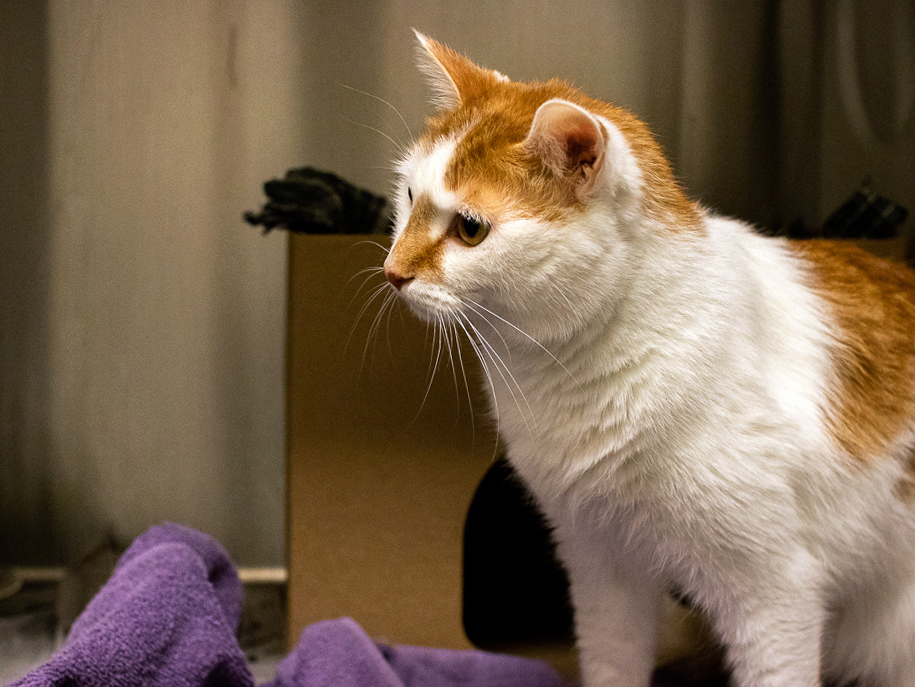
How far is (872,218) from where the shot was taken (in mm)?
1211

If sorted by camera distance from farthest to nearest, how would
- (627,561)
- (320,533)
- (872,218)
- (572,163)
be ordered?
(872,218)
(320,533)
(627,561)
(572,163)

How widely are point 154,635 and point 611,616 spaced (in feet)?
1.75

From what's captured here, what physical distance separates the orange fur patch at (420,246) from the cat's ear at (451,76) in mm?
149

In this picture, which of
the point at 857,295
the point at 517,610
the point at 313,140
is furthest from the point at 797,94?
Result: the point at 517,610

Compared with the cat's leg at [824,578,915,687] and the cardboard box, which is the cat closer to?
the cat's leg at [824,578,915,687]

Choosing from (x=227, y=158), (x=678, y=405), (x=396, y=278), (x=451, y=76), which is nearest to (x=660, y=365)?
(x=678, y=405)

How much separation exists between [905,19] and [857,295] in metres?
0.67

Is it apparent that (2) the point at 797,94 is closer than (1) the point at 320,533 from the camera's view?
No

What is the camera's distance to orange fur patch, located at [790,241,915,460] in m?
0.84

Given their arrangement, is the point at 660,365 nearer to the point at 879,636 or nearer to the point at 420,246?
the point at 420,246

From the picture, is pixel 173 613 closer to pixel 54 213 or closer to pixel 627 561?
pixel 627 561

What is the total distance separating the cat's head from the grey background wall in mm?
555

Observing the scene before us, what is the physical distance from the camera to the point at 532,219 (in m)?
0.72

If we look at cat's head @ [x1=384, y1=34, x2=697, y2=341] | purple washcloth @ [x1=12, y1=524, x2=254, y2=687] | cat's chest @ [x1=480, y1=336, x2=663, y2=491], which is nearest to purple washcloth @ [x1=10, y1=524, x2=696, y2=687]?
purple washcloth @ [x1=12, y1=524, x2=254, y2=687]
